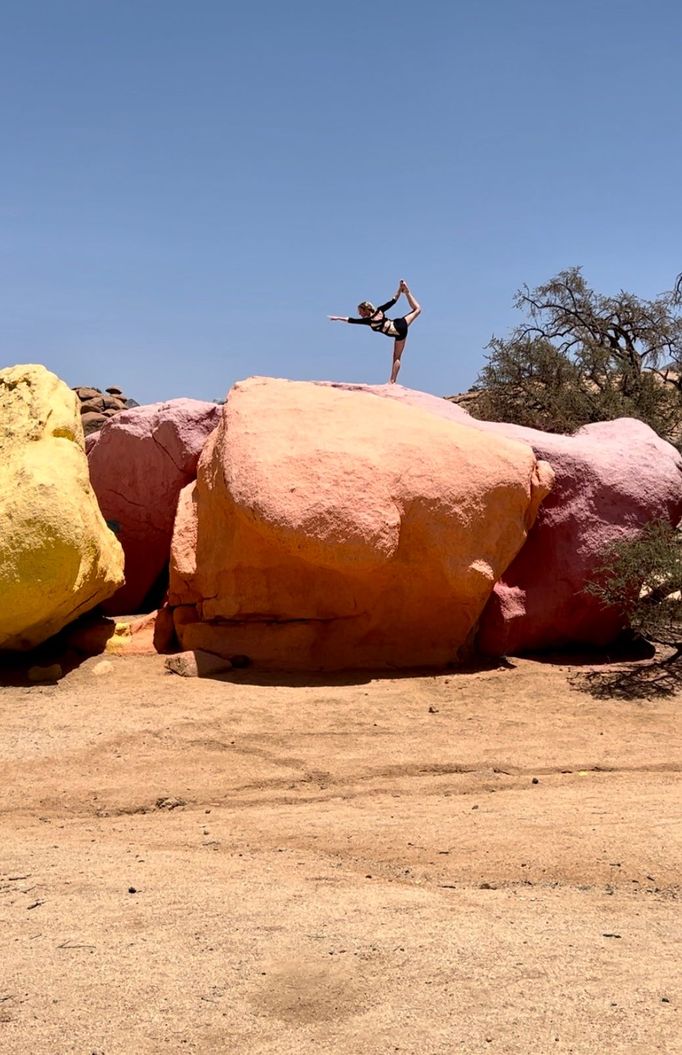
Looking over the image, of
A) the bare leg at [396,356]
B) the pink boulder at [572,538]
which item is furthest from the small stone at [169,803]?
the bare leg at [396,356]

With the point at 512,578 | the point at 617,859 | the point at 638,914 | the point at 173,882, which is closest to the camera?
the point at 638,914

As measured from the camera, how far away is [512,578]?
7.42m

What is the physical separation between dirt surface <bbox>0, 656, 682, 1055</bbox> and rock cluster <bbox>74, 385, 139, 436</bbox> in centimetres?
1056

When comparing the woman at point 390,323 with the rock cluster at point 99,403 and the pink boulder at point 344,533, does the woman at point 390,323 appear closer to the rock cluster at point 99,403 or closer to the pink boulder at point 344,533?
the pink boulder at point 344,533

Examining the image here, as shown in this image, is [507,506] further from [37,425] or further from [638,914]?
[638,914]

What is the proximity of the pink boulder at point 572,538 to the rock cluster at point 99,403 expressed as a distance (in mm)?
9966

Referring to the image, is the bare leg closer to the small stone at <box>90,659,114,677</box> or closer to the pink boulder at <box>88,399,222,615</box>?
the pink boulder at <box>88,399,222,615</box>

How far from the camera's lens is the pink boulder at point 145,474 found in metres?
8.04

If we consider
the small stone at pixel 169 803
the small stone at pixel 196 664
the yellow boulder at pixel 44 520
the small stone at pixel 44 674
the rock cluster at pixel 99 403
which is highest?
the rock cluster at pixel 99 403

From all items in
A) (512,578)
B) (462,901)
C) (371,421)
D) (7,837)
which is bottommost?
(7,837)

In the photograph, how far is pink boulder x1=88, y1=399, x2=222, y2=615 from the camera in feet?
26.4

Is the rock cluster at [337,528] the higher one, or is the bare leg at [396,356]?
the bare leg at [396,356]

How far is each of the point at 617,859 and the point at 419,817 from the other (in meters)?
0.90

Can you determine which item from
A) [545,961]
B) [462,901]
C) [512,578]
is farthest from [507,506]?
[545,961]
